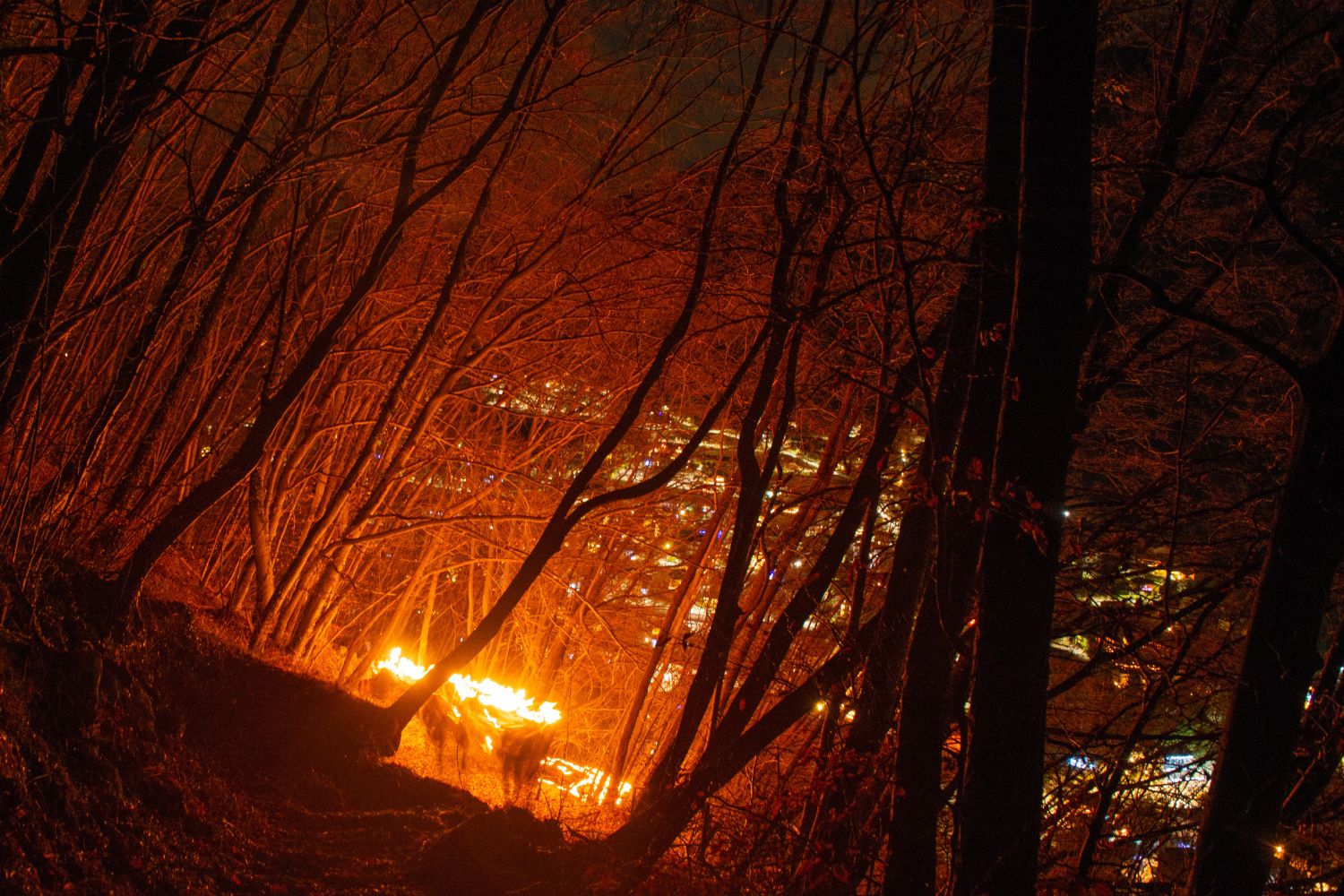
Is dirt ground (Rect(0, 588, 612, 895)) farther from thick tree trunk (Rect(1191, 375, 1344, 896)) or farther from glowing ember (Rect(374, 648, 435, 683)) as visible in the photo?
glowing ember (Rect(374, 648, 435, 683))

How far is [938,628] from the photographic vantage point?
3.98 m

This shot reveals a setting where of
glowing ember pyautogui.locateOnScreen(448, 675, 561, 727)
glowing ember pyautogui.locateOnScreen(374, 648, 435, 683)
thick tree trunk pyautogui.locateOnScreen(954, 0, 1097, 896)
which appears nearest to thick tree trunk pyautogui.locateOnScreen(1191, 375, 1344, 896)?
thick tree trunk pyautogui.locateOnScreen(954, 0, 1097, 896)

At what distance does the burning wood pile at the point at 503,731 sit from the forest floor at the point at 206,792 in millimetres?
3714

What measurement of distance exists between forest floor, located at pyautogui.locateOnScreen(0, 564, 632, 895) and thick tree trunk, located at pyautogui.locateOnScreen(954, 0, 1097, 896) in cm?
281

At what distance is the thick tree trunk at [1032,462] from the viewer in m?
3.13

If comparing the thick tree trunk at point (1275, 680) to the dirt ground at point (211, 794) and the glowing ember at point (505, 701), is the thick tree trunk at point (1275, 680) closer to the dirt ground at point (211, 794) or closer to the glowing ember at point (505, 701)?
the dirt ground at point (211, 794)

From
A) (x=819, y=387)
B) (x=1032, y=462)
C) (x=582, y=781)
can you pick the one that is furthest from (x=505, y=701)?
(x=1032, y=462)

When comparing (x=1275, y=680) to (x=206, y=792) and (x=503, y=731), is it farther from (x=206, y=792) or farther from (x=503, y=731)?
(x=503, y=731)

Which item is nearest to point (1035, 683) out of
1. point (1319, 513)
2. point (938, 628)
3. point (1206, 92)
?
point (938, 628)

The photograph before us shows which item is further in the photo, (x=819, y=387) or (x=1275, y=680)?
(x=819, y=387)

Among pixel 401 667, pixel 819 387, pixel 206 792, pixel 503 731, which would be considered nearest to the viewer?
pixel 206 792

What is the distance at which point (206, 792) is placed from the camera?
4.54 m

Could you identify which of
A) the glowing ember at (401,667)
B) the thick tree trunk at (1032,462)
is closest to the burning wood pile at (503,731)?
the glowing ember at (401,667)

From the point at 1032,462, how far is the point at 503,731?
830 centimetres
